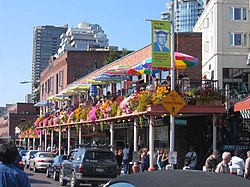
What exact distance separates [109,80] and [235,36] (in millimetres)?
25542

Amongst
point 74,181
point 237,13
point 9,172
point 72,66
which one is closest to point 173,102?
point 74,181

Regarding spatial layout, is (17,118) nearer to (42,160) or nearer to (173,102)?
(42,160)

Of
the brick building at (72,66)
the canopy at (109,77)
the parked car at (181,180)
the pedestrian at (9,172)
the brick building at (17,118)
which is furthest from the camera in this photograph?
the brick building at (17,118)

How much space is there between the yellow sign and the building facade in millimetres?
34654

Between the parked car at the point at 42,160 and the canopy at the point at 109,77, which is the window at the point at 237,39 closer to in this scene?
the canopy at the point at 109,77

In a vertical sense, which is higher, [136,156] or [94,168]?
[136,156]

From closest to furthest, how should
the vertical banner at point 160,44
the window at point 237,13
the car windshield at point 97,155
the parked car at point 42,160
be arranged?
the vertical banner at point 160,44
the car windshield at point 97,155
the parked car at point 42,160
the window at point 237,13

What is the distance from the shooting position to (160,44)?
2005 centimetres

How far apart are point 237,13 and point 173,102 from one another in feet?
132

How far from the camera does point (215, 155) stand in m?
15.1

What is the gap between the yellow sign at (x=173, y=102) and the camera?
18766 mm

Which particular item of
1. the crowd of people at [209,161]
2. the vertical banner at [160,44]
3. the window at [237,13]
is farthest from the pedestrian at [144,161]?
the window at [237,13]

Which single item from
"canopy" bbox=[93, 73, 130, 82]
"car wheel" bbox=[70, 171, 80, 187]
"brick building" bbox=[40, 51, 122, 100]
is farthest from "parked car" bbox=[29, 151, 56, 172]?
"brick building" bbox=[40, 51, 122, 100]

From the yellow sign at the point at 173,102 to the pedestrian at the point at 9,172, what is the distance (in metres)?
12.7
